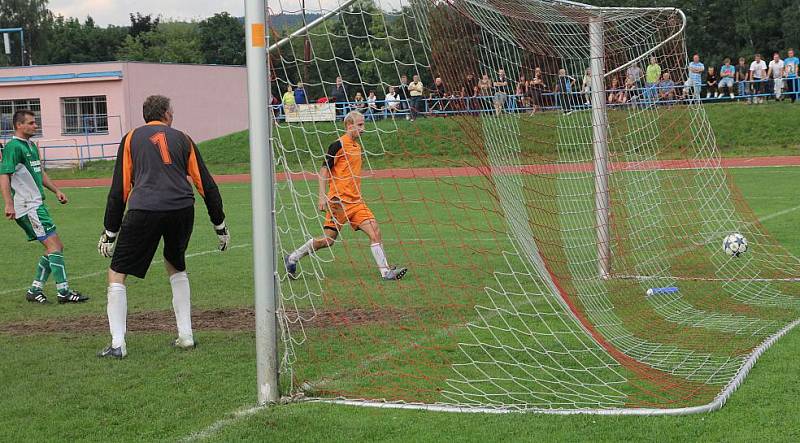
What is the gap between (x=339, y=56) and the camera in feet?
20.9

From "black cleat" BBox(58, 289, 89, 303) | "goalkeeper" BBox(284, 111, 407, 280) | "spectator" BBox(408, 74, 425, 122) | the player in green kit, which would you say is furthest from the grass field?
"spectator" BBox(408, 74, 425, 122)

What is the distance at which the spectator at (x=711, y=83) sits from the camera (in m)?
31.0

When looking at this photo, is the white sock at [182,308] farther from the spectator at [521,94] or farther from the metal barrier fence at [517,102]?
the spectator at [521,94]

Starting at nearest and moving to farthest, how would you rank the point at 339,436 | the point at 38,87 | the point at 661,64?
1. the point at 339,436
2. the point at 661,64
3. the point at 38,87

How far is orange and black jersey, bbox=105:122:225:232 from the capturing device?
22.6 ft

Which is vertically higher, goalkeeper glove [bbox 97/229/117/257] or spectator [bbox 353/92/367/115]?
spectator [bbox 353/92/367/115]

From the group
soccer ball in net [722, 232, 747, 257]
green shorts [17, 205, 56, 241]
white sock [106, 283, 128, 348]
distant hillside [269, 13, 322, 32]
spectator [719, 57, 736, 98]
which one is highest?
spectator [719, 57, 736, 98]

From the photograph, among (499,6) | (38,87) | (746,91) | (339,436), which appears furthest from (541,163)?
(38,87)

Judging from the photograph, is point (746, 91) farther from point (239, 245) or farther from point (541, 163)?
point (541, 163)

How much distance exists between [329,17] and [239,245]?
8036mm

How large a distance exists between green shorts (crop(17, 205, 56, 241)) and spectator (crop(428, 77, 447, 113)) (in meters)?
4.25

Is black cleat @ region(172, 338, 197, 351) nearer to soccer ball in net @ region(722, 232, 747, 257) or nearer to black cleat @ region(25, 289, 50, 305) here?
black cleat @ region(25, 289, 50, 305)

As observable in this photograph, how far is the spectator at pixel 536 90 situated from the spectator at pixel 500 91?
95cm

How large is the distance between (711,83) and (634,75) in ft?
70.6
